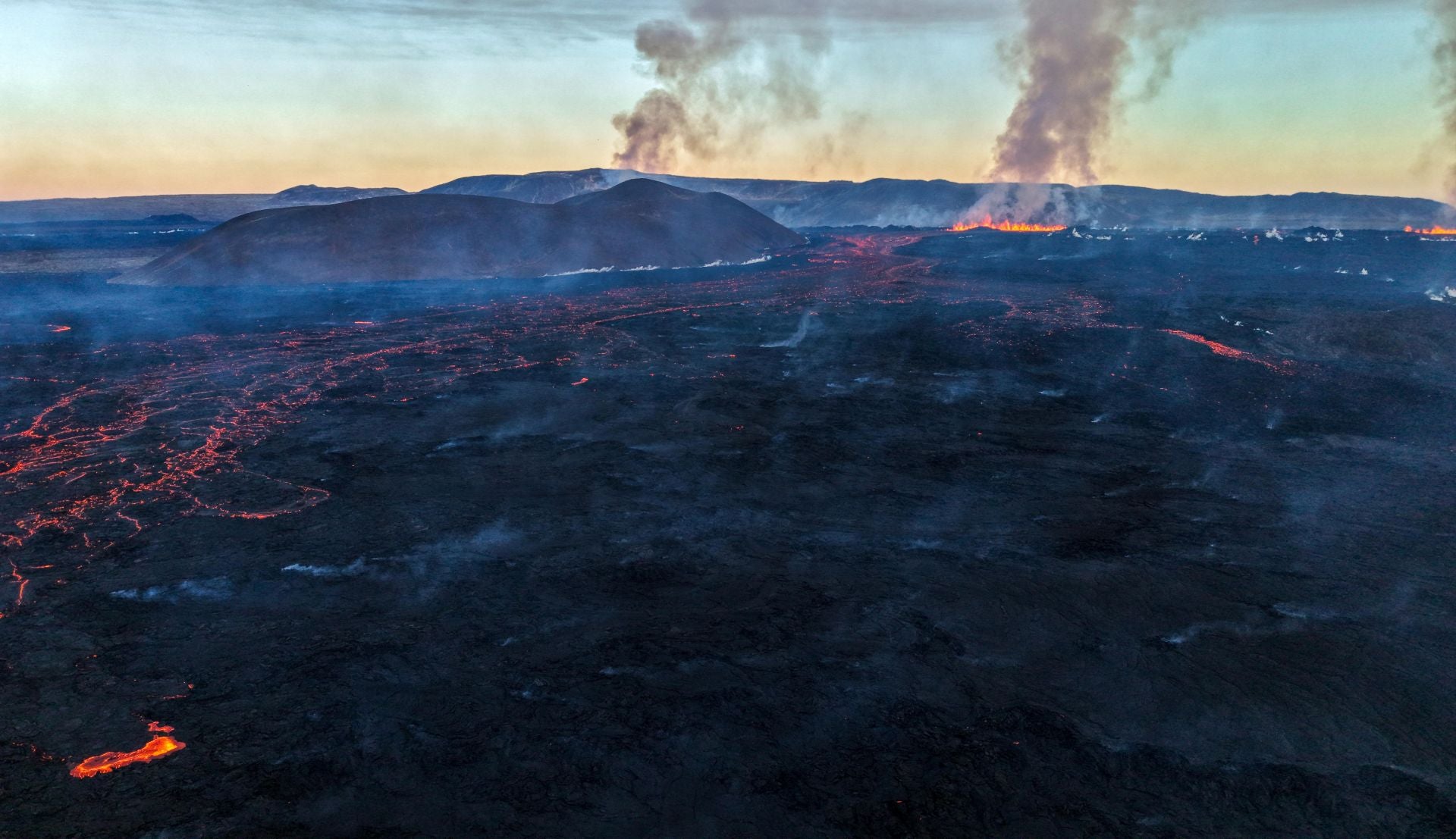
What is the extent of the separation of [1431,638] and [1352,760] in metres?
3.44

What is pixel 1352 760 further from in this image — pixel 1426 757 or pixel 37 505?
pixel 37 505

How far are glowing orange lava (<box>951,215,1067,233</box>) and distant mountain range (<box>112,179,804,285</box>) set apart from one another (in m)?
61.1

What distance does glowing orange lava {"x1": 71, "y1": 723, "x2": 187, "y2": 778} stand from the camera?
27.5ft

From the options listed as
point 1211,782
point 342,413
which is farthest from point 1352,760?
point 342,413

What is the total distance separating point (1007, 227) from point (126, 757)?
149m

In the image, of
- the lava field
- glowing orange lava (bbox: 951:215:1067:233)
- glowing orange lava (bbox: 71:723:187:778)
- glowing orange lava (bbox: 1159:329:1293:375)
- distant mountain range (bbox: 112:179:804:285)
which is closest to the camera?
the lava field

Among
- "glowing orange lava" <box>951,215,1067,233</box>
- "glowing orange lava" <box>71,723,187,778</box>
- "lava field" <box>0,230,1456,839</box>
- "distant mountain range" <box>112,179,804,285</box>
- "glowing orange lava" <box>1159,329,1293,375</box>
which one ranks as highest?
"glowing orange lava" <box>951,215,1067,233</box>

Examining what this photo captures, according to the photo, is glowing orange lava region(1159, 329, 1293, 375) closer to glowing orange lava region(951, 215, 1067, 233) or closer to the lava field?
the lava field

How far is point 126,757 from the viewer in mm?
8586

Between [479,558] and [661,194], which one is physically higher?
[661,194]

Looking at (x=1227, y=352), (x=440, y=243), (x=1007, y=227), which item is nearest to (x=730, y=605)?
(x=1227, y=352)

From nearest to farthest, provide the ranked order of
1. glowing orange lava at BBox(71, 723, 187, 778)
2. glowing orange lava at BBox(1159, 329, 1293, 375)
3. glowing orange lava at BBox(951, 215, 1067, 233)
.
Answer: glowing orange lava at BBox(71, 723, 187, 778) < glowing orange lava at BBox(1159, 329, 1293, 375) < glowing orange lava at BBox(951, 215, 1067, 233)

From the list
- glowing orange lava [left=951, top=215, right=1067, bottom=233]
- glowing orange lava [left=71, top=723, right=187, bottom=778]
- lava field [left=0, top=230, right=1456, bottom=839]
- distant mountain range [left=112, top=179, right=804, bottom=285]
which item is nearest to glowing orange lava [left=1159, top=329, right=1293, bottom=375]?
lava field [left=0, top=230, right=1456, bottom=839]

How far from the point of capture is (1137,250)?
93.1m
